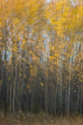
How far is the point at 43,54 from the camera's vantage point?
32.8 ft

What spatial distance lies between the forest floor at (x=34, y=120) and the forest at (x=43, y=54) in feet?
3.23

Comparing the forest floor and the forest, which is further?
the forest

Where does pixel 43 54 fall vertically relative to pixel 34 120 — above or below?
above

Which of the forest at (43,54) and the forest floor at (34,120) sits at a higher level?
the forest at (43,54)

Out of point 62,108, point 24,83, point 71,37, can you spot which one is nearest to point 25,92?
point 24,83

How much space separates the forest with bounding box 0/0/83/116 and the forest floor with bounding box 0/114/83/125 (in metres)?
0.98

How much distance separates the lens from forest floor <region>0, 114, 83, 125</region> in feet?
25.3

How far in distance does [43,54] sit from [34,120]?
3848 mm

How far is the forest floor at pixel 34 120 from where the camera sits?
25.3 feet

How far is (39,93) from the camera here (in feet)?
35.3

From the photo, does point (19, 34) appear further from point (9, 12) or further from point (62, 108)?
point (62, 108)

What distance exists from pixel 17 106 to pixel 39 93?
167 cm

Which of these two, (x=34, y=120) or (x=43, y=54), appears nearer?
(x=34, y=120)

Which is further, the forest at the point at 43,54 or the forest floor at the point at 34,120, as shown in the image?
the forest at the point at 43,54
